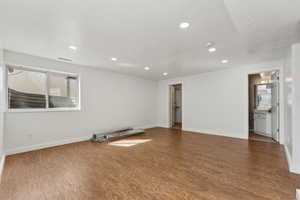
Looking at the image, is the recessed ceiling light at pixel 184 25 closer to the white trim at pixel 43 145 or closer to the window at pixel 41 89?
the window at pixel 41 89

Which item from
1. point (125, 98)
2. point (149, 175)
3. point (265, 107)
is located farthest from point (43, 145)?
point (265, 107)

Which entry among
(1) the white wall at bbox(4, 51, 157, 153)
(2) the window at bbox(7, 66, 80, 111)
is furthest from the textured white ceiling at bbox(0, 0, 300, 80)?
(1) the white wall at bbox(4, 51, 157, 153)

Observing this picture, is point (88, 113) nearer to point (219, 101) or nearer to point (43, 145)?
point (43, 145)

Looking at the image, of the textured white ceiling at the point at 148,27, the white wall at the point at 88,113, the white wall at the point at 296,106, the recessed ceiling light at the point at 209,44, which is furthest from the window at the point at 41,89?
the white wall at the point at 296,106

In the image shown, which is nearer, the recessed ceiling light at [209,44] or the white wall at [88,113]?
the recessed ceiling light at [209,44]

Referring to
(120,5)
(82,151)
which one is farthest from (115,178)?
(120,5)

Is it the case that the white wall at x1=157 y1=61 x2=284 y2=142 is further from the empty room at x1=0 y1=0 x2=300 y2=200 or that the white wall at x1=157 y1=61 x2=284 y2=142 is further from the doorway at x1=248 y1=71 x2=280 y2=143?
the doorway at x1=248 y1=71 x2=280 y2=143

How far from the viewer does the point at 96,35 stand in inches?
97.0

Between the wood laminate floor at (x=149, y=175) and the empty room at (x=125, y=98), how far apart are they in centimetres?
2

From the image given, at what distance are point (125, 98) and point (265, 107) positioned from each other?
5.45 m

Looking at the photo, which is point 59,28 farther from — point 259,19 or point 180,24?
point 259,19

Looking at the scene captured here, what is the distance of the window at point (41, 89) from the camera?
339cm

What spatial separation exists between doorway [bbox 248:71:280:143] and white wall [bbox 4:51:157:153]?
14.0 ft

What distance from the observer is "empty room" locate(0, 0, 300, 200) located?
70.3 inches
